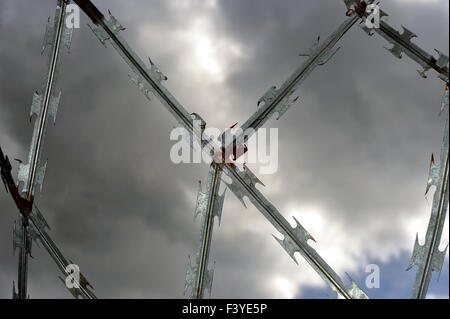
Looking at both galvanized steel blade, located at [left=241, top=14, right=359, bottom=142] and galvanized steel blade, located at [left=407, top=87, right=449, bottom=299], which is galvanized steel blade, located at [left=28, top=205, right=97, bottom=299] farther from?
galvanized steel blade, located at [left=407, top=87, right=449, bottom=299]

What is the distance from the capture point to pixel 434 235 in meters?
4.91

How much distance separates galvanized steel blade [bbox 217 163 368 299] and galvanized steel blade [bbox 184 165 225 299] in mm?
190

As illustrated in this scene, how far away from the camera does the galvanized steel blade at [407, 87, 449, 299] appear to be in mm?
4844

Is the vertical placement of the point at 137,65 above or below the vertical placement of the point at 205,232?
above

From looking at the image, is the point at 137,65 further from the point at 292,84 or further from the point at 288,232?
the point at 288,232

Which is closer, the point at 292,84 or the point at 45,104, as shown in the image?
the point at 292,84

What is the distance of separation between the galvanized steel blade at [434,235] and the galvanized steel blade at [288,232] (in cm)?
67

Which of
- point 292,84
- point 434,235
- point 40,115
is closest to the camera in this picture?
point 434,235

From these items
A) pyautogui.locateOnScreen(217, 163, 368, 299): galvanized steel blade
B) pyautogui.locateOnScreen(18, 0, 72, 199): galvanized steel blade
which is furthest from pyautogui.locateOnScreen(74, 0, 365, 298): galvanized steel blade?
pyautogui.locateOnScreen(18, 0, 72, 199): galvanized steel blade

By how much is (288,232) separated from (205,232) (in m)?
1.02

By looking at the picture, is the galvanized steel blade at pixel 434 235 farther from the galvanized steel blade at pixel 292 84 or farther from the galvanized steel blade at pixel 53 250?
the galvanized steel blade at pixel 53 250

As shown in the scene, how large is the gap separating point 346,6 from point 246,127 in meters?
1.94

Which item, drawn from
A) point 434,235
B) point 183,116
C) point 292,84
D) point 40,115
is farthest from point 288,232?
point 40,115

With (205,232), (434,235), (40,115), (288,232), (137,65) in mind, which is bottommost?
(434,235)
